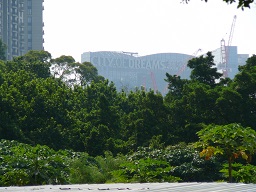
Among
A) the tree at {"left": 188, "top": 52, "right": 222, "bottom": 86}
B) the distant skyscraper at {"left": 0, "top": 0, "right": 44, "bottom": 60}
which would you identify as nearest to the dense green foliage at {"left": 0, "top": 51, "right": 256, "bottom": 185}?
the tree at {"left": 188, "top": 52, "right": 222, "bottom": 86}

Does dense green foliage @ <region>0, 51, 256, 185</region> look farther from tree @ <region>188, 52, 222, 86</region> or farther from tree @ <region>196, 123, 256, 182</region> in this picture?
tree @ <region>196, 123, 256, 182</region>

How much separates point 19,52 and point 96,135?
345 feet

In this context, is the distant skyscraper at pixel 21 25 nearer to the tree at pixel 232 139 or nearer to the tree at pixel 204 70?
the tree at pixel 204 70

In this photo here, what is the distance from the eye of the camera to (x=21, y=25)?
5404 inches

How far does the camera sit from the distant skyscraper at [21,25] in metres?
133

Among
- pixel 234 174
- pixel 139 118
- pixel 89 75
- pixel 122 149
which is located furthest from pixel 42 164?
pixel 89 75

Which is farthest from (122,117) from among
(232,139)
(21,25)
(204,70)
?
(21,25)

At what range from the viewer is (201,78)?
42969mm

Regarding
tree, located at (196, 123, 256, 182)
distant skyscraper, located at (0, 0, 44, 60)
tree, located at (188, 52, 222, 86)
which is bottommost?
tree, located at (196, 123, 256, 182)

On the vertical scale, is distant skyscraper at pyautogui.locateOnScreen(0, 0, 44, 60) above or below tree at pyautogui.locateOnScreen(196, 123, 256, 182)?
above

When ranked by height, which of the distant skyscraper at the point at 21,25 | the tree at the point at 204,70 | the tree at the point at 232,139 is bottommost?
the tree at the point at 232,139

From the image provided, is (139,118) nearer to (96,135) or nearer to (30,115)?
(96,135)

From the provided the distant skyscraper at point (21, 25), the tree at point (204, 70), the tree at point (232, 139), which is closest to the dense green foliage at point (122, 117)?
the tree at point (204, 70)

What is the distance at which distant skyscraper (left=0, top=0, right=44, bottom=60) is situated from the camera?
133 metres
